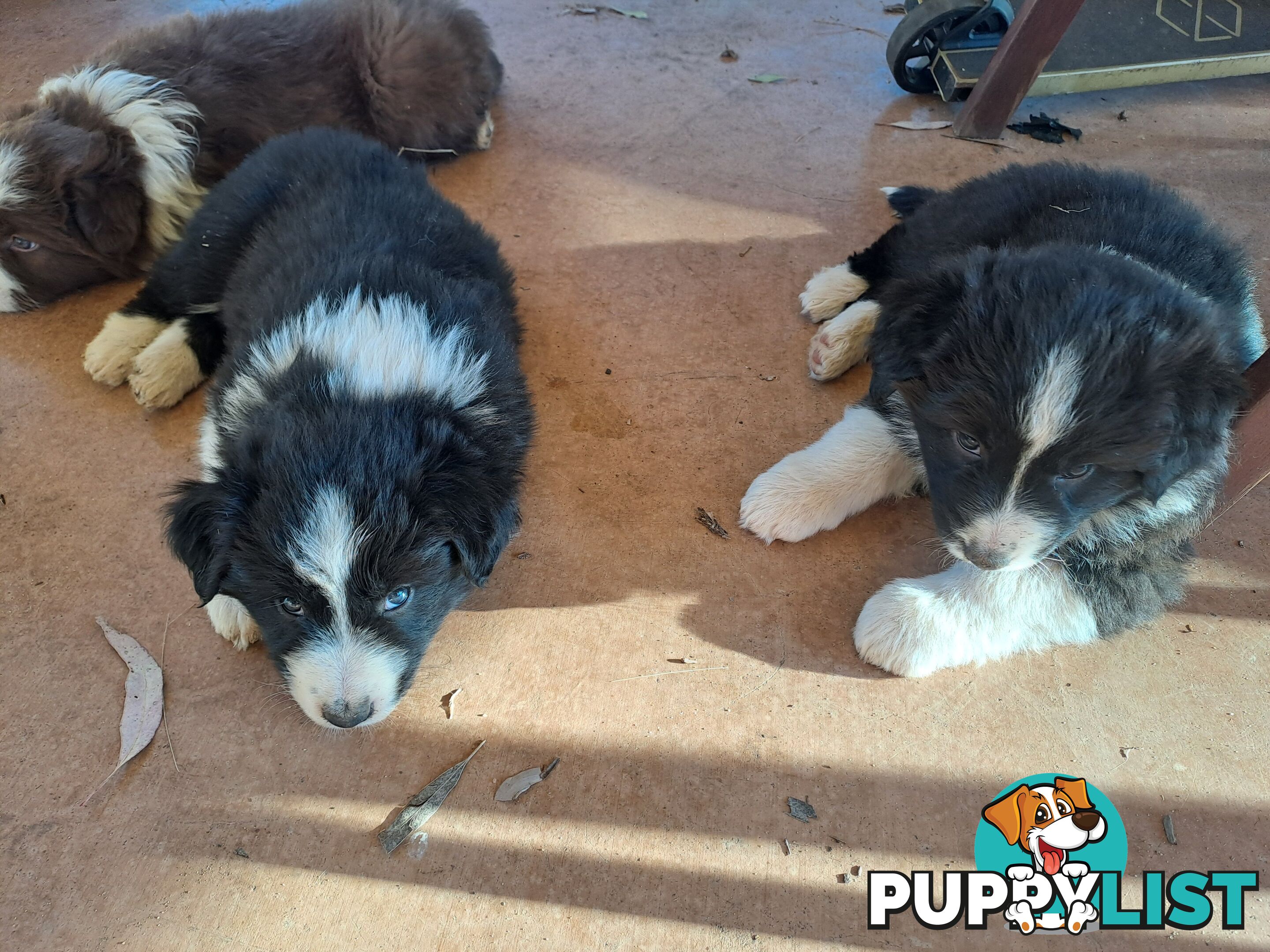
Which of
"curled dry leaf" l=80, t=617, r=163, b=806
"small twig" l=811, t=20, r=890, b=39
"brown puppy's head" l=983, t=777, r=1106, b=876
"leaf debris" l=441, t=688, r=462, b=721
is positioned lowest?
"curled dry leaf" l=80, t=617, r=163, b=806

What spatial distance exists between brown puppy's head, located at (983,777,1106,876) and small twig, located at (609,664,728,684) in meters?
0.80

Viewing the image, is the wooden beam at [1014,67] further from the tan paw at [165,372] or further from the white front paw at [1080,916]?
the tan paw at [165,372]

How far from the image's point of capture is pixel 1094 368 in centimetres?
184

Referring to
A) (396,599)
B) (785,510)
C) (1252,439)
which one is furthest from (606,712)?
(1252,439)

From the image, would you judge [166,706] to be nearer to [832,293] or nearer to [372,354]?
[372,354]

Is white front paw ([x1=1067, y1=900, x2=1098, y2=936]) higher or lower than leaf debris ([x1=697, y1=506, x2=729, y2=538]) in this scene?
lower

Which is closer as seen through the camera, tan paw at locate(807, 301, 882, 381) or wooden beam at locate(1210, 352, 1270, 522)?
wooden beam at locate(1210, 352, 1270, 522)

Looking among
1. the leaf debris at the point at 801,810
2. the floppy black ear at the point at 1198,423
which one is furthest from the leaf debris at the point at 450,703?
the floppy black ear at the point at 1198,423

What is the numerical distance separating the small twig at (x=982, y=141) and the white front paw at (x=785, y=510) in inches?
111

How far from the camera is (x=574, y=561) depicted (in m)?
2.68

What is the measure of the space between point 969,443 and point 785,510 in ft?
2.37

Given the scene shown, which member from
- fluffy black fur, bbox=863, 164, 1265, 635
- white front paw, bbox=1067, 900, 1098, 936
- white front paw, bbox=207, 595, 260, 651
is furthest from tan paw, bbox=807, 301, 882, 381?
white front paw, bbox=207, 595, 260, 651

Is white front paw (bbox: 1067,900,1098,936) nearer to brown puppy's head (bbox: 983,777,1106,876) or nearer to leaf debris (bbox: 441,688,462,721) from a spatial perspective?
brown puppy's head (bbox: 983,777,1106,876)

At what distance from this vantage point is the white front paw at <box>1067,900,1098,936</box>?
6.48ft
